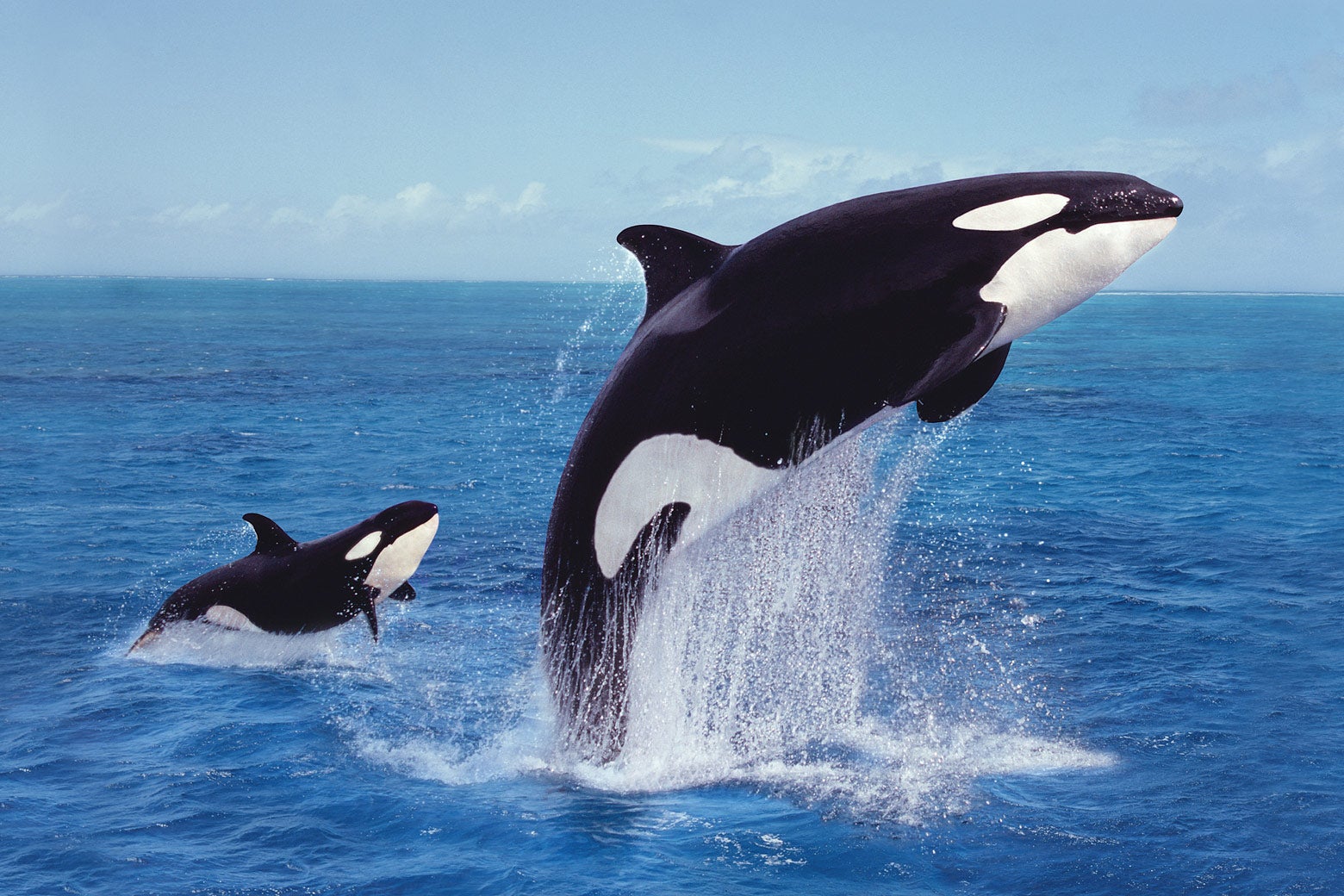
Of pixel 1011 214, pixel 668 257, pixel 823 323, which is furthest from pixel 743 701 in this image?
pixel 1011 214

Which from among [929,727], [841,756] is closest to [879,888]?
[841,756]

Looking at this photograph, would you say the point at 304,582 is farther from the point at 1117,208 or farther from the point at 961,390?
the point at 1117,208

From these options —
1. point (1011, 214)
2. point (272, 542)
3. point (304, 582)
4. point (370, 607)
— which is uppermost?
point (1011, 214)

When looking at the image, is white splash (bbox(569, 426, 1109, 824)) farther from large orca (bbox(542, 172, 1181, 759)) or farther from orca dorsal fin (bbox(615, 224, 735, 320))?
orca dorsal fin (bbox(615, 224, 735, 320))

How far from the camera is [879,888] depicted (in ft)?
26.8

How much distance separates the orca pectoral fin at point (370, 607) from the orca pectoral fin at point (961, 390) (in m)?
8.26

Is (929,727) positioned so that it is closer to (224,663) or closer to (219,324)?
(224,663)

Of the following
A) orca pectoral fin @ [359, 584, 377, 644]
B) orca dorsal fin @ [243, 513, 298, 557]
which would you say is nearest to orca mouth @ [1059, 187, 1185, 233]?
orca pectoral fin @ [359, 584, 377, 644]

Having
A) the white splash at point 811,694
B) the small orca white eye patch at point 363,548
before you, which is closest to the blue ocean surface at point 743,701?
the white splash at point 811,694

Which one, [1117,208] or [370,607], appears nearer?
[1117,208]

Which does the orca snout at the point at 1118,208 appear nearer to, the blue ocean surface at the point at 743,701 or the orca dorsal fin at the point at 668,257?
the blue ocean surface at the point at 743,701

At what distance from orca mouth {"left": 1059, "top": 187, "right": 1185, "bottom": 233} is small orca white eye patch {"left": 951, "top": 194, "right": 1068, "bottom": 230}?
89 millimetres

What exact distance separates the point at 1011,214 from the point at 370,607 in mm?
9326

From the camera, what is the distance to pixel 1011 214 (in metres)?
6.67
